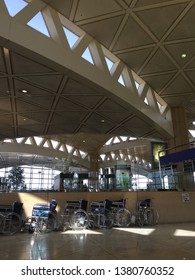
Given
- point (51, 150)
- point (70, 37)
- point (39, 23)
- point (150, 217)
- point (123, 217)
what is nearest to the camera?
point (39, 23)

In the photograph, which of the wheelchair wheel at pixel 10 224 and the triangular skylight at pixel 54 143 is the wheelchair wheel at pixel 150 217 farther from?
the triangular skylight at pixel 54 143

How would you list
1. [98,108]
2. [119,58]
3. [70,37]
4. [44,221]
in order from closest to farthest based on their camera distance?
[44,221] < [70,37] < [119,58] < [98,108]

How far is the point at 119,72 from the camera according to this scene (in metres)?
11.5

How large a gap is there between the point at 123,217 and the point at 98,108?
6282 millimetres

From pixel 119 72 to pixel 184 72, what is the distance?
3.98m

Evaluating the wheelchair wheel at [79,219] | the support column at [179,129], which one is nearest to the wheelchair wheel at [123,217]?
the wheelchair wheel at [79,219]

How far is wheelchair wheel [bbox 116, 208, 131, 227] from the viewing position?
9130 mm

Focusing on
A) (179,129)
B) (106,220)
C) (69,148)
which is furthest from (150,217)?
(69,148)

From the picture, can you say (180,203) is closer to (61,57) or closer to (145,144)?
(61,57)

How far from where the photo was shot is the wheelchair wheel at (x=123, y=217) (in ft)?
30.0

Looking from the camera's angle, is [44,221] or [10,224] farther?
[44,221]

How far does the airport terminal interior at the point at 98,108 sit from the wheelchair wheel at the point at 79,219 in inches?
1.5

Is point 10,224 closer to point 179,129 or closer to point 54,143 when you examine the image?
point 179,129

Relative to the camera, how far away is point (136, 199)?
11.0 meters
